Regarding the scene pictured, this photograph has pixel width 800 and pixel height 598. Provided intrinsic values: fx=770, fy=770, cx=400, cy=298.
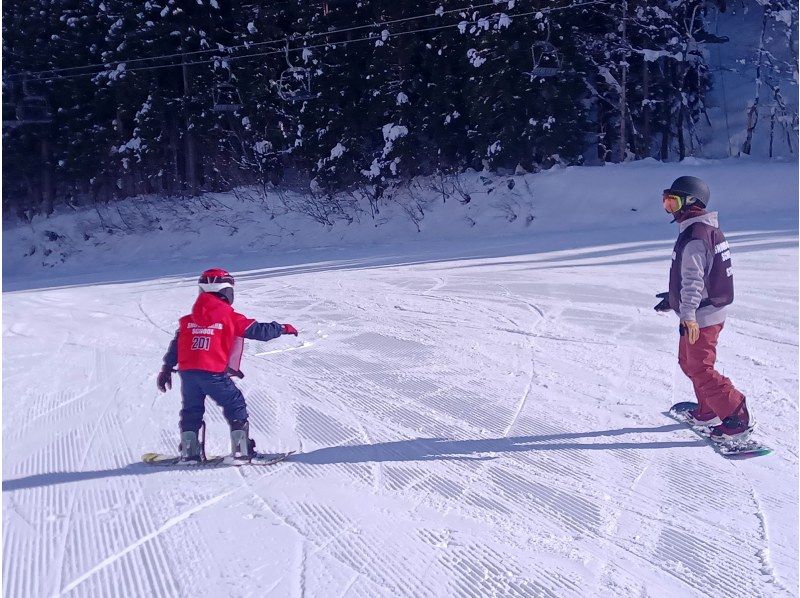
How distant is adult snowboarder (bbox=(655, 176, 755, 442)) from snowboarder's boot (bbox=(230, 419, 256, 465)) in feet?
9.34

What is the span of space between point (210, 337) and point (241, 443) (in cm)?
73

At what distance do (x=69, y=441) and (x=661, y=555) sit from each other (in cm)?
416

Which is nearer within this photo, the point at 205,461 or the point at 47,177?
the point at 205,461

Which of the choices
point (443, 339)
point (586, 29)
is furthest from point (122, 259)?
point (443, 339)

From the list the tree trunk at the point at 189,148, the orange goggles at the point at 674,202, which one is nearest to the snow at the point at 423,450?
the orange goggles at the point at 674,202

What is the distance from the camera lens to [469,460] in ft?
16.3

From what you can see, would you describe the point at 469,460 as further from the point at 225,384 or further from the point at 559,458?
the point at 225,384

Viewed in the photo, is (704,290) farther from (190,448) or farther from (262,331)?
(190,448)

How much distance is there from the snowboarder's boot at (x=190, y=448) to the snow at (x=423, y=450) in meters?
0.13

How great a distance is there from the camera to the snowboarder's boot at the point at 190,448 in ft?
16.0

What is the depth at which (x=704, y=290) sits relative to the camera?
498 cm

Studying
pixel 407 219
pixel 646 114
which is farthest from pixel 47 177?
pixel 646 114

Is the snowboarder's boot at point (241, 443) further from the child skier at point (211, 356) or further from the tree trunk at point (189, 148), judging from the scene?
the tree trunk at point (189, 148)

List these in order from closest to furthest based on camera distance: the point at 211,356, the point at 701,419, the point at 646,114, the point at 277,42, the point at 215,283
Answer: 1. the point at 211,356
2. the point at 215,283
3. the point at 701,419
4. the point at 646,114
5. the point at 277,42
